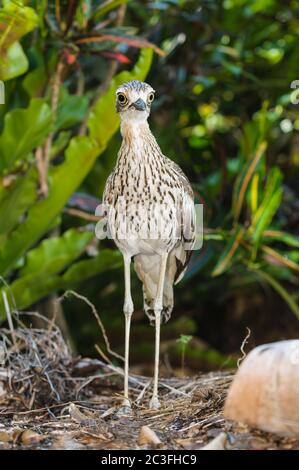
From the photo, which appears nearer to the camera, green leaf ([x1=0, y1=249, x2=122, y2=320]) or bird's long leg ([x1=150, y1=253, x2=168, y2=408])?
bird's long leg ([x1=150, y1=253, x2=168, y2=408])

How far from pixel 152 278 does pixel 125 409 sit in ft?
2.55

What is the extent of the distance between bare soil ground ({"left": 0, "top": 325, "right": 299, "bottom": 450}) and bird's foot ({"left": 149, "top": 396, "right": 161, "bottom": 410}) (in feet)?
0.14

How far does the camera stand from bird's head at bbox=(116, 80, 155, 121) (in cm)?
323

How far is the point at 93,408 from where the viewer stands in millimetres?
3641

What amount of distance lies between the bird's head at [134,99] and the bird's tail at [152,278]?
2.79 feet

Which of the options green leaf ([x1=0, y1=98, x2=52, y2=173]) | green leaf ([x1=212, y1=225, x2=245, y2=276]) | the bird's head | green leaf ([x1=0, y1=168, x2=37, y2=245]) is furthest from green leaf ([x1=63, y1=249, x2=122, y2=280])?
the bird's head

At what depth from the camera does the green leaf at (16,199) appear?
4367mm

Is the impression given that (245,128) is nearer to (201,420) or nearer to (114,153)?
(114,153)

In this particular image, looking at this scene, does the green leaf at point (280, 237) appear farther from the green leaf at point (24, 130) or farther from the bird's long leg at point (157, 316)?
the green leaf at point (24, 130)

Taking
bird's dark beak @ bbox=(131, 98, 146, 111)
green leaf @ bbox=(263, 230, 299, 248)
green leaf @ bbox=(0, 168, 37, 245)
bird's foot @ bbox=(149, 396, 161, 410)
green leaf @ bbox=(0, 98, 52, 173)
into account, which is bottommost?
bird's foot @ bbox=(149, 396, 161, 410)

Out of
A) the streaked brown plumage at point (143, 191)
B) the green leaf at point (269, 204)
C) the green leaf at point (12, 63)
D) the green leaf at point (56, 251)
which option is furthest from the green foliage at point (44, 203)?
the green leaf at point (269, 204)

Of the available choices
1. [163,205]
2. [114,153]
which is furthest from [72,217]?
[163,205]

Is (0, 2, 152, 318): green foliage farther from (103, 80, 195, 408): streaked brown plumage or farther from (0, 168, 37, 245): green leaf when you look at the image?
(103, 80, 195, 408): streaked brown plumage
